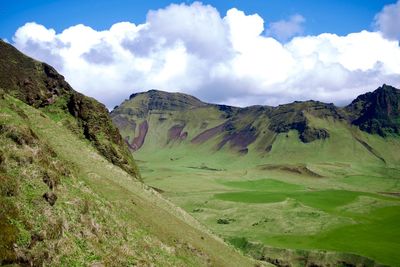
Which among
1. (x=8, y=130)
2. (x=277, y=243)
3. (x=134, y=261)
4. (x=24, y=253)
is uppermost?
(x=8, y=130)

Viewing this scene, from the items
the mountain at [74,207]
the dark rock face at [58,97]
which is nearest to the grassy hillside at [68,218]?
the mountain at [74,207]

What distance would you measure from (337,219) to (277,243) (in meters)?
31.0

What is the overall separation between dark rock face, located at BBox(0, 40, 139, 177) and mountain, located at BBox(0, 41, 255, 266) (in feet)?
0.86

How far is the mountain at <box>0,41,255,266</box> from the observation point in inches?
1332

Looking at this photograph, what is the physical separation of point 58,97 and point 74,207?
160 ft

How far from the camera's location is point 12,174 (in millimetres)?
37406

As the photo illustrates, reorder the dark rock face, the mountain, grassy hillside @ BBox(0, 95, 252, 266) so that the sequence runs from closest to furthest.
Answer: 1. grassy hillside @ BBox(0, 95, 252, 266)
2. the mountain
3. the dark rock face

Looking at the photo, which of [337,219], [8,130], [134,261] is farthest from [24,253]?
[337,219]

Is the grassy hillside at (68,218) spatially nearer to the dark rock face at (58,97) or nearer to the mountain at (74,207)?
the mountain at (74,207)

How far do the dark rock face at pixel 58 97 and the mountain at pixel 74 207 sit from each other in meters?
0.26

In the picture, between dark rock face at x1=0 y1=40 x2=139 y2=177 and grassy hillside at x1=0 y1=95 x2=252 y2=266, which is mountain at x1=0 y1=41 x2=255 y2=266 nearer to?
grassy hillside at x1=0 y1=95 x2=252 y2=266

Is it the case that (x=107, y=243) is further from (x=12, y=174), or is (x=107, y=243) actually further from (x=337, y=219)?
(x=337, y=219)

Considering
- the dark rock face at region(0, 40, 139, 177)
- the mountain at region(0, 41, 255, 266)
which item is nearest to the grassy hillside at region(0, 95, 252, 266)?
the mountain at region(0, 41, 255, 266)

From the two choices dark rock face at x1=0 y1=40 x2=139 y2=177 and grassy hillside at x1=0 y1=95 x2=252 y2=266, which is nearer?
grassy hillside at x1=0 y1=95 x2=252 y2=266
